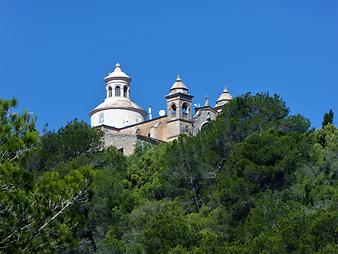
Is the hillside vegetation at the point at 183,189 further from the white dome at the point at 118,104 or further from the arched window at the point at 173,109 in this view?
the white dome at the point at 118,104

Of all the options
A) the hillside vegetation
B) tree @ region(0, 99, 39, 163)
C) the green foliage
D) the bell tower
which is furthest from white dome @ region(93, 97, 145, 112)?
tree @ region(0, 99, 39, 163)

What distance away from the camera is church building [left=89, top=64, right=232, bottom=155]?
5616cm

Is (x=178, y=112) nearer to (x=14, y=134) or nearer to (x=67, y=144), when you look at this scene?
(x=67, y=144)

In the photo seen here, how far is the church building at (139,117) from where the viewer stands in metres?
56.2

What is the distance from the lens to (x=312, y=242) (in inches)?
1117

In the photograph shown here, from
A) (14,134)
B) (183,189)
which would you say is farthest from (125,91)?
(14,134)

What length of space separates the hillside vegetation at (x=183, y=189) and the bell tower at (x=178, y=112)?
7182mm

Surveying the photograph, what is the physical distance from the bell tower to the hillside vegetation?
7182 millimetres

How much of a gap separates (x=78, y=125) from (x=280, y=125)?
401 inches

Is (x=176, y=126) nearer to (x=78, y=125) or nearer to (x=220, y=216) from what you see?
(x=78, y=125)

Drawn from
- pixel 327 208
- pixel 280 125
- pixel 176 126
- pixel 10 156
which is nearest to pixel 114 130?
pixel 176 126

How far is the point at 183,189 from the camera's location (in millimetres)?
39719

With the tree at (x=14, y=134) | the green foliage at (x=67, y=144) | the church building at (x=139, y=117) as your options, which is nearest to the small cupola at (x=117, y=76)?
the church building at (x=139, y=117)

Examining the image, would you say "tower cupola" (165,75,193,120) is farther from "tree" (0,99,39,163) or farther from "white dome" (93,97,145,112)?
"tree" (0,99,39,163)
